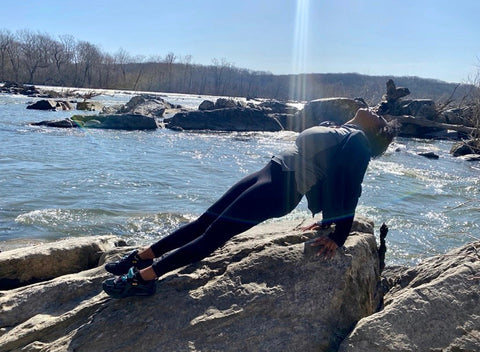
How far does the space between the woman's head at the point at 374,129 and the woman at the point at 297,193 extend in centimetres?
13

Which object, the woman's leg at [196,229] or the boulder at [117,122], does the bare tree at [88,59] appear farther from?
the woman's leg at [196,229]

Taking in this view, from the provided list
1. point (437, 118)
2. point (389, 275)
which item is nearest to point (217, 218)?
point (389, 275)

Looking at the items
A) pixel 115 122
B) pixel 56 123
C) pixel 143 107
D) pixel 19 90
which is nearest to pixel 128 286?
pixel 56 123

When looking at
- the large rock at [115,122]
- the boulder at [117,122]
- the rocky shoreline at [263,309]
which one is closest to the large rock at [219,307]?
the rocky shoreline at [263,309]

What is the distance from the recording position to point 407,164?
64.3 feet

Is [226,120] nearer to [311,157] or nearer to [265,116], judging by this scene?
[265,116]

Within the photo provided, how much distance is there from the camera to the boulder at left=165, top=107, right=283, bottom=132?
30.7 metres

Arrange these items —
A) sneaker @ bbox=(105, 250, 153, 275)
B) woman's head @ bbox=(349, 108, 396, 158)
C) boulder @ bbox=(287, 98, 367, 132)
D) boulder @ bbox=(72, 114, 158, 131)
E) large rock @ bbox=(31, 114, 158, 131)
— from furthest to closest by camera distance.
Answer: boulder @ bbox=(287, 98, 367, 132) → boulder @ bbox=(72, 114, 158, 131) → large rock @ bbox=(31, 114, 158, 131) → woman's head @ bbox=(349, 108, 396, 158) → sneaker @ bbox=(105, 250, 153, 275)

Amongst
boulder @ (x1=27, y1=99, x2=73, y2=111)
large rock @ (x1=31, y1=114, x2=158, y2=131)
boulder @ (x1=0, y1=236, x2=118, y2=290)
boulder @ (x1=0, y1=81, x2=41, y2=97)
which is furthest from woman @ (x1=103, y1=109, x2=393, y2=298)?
boulder @ (x1=0, y1=81, x2=41, y2=97)

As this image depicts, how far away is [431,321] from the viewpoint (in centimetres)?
311

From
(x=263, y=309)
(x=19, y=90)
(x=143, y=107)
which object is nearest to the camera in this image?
(x=263, y=309)

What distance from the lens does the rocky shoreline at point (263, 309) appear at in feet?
10.1

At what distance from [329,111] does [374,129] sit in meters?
25.2

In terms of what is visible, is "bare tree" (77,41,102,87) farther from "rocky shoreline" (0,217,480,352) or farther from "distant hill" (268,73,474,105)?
"rocky shoreline" (0,217,480,352)
